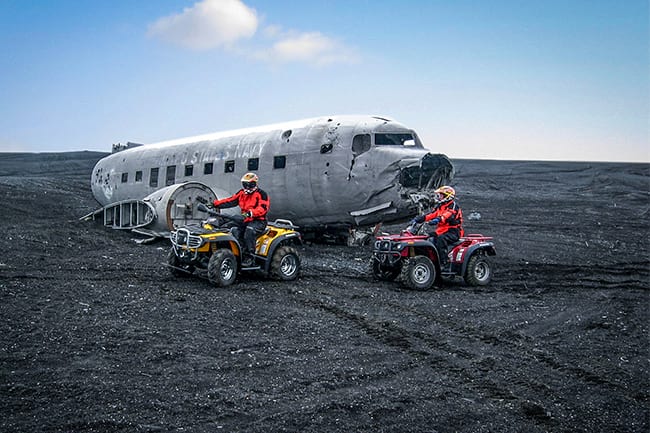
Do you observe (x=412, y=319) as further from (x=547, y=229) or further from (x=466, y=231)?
(x=547, y=229)

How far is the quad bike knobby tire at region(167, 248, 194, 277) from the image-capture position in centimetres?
1055

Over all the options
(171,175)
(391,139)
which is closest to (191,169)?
(171,175)

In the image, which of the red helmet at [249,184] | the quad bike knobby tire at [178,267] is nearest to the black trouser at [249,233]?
the red helmet at [249,184]

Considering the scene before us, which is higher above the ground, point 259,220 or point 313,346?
point 259,220

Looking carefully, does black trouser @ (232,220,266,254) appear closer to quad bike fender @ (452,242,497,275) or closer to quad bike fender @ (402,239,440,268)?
quad bike fender @ (402,239,440,268)

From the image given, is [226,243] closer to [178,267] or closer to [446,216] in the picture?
[178,267]

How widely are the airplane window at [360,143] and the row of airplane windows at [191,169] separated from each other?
7.14ft

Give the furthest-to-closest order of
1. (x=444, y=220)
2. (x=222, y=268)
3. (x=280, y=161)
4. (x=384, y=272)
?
1. (x=280, y=161)
2. (x=384, y=272)
3. (x=444, y=220)
4. (x=222, y=268)

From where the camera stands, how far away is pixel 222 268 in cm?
998

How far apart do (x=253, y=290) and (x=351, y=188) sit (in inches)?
217

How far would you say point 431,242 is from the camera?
10945 mm

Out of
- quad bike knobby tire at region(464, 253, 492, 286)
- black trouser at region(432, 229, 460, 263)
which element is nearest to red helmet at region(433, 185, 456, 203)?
black trouser at region(432, 229, 460, 263)

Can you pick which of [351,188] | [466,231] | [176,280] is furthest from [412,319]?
[466,231]

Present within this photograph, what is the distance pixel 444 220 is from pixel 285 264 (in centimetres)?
322
